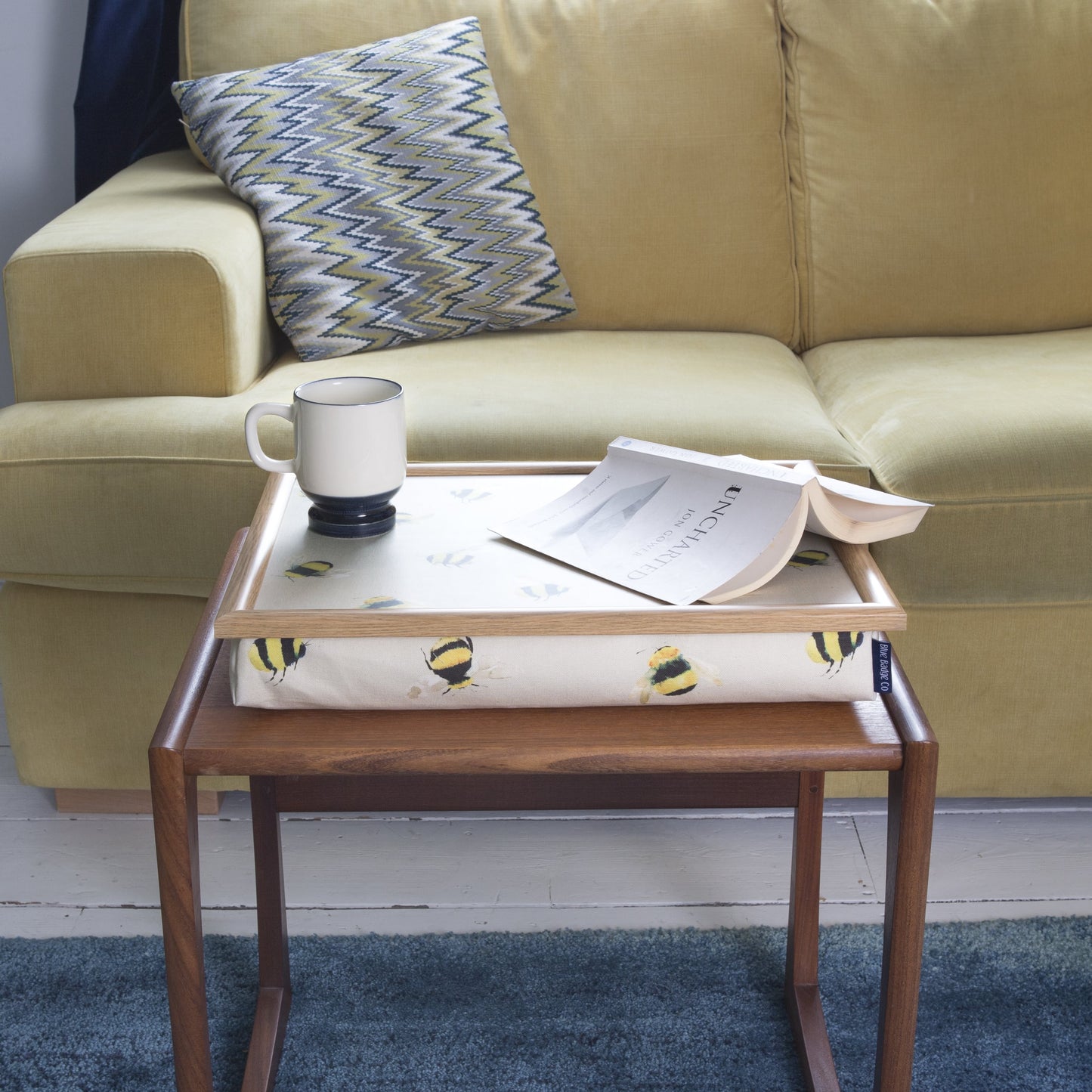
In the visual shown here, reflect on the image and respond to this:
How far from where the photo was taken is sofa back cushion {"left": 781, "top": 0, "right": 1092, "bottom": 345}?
5.62 feet

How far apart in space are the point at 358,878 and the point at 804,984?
481 mm

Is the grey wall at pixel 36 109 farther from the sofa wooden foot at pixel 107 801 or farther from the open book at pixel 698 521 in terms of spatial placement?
the open book at pixel 698 521

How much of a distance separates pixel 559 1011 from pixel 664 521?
0.50 m

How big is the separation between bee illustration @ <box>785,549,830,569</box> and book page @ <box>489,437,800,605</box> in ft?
0.15

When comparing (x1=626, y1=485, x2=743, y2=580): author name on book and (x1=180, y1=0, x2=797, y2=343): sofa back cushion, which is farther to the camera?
(x1=180, y1=0, x2=797, y2=343): sofa back cushion

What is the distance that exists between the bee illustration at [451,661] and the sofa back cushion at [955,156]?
1.18 metres

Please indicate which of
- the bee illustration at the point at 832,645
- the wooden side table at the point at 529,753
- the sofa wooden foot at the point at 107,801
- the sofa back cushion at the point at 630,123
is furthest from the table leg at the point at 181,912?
the sofa back cushion at the point at 630,123

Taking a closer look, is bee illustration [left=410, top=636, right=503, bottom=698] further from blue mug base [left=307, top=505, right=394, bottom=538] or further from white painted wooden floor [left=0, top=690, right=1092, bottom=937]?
white painted wooden floor [left=0, top=690, right=1092, bottom=937]

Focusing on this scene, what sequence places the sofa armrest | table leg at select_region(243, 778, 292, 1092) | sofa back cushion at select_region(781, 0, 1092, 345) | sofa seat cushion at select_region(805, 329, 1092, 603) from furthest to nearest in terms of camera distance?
sofa back cushion at select_region(781, 0, 1092, 345) < the sofa armrest < sofa seat cushion at select_region(805, 329, 1092, 603) < table leg at select_region(243, 778, 292, 1092)

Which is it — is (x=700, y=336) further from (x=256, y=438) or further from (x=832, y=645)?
(x=832, y=645)

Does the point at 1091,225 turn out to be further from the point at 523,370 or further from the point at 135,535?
the point at 135,535

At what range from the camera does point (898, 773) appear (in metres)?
0.76

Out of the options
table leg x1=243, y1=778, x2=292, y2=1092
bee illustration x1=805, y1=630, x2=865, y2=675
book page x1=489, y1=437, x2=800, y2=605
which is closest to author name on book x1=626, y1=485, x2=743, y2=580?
book page x1=489, y1=437, x2=800, y2=605

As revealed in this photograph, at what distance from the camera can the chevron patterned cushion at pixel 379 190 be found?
5.06 feet
